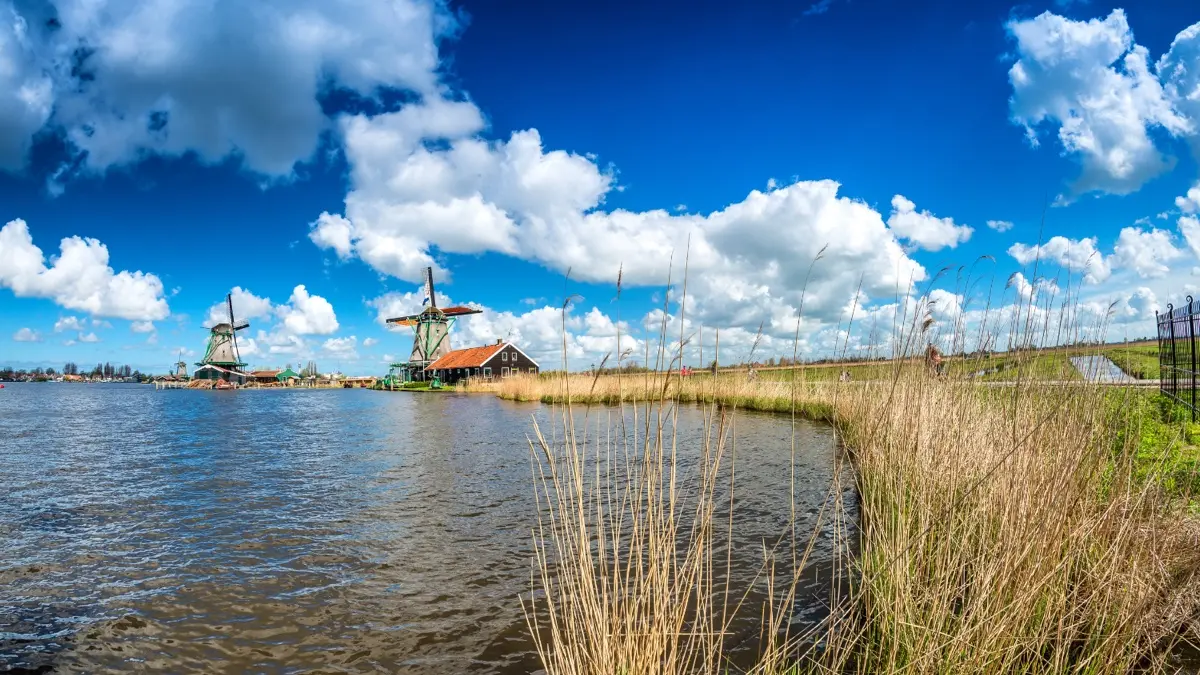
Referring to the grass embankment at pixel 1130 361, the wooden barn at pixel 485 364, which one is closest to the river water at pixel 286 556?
the grass embankment at pixel 1130 361

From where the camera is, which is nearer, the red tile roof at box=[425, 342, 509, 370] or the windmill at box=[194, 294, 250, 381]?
the red tile roof at box=[425, 342, 509, 370]

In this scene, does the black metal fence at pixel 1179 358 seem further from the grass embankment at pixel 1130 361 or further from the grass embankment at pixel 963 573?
the grass embankment at pixel 963 573

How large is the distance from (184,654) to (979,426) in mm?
6228

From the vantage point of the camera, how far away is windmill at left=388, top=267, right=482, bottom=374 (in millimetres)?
61781

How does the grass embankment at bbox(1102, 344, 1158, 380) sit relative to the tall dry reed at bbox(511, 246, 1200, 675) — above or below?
above

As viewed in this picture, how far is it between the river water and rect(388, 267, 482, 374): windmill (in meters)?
49.5

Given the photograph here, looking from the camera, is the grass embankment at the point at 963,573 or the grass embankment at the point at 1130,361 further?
the grass embankment at the point at 1130,361

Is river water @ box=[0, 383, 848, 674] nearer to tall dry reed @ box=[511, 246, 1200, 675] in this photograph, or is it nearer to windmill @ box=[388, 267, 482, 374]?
tall dry reed @ box=[511, 246, 1200, 675]

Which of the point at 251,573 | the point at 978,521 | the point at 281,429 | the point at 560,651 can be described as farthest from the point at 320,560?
the point at 281,429

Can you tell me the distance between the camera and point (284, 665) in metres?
3.76

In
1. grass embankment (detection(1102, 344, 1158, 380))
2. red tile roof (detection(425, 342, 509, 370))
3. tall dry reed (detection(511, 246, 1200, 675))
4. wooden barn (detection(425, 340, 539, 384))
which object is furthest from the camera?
red tile roof (detection(425, 342, 509, 370))

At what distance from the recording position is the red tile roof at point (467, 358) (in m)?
54.4

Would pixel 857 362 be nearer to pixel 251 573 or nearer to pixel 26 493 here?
pixel 251 573

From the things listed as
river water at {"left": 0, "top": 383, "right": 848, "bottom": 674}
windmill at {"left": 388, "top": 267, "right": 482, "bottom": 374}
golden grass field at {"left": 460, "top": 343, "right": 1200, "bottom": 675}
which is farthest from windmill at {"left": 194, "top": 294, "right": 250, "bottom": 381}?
golden grass field at {"left": 460, "top": 343, "right": 1200, "bottom": 675}
